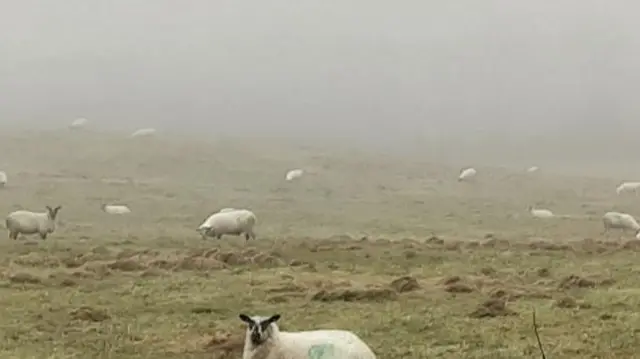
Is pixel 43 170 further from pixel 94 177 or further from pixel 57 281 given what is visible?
pixel 57 281

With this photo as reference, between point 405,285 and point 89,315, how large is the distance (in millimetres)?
7574

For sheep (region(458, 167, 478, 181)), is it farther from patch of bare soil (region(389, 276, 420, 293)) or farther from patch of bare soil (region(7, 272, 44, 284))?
patch of bare soil (region(7, 272, 44, 284))

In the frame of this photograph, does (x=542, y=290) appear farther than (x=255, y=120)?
No

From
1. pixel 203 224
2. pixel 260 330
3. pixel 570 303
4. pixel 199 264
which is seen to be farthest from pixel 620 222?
pixel 260 330

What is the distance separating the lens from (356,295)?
76.6 feet

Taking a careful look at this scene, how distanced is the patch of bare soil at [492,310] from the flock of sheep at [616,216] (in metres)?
23.5

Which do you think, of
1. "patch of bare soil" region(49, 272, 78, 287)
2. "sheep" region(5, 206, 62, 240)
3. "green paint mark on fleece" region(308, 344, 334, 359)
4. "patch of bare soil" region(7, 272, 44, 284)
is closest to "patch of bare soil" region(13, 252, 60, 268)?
"patch of bare soil" region(49, 272, 78, 287)

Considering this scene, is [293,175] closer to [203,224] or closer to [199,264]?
[203,224]

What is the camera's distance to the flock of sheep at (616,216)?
46.8m

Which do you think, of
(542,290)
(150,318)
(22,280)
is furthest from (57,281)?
(542,290)

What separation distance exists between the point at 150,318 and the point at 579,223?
35.5 m

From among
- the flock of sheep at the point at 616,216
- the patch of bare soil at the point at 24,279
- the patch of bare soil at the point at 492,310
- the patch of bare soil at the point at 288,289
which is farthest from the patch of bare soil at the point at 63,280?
the flock of sheep at the point at 616,216

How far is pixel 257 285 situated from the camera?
82.6 feet

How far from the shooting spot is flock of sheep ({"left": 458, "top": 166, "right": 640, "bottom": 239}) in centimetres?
4678
